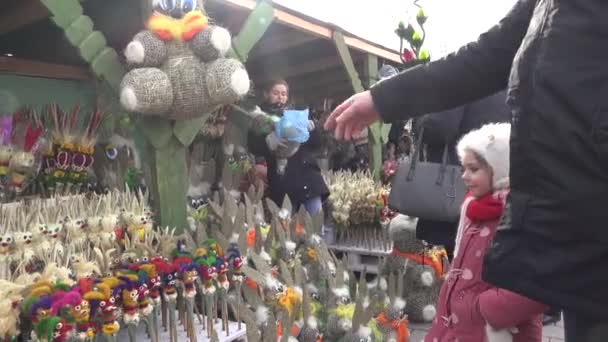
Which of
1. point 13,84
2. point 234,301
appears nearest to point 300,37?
point 13,84

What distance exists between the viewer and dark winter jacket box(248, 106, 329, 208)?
163 inches

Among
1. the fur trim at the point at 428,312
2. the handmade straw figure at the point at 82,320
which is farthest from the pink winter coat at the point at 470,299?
the fur trim at the point at 428,312

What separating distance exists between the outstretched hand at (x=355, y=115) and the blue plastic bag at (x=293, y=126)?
253cm

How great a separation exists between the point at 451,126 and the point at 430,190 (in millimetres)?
307

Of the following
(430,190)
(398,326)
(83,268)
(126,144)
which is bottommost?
(398,326)

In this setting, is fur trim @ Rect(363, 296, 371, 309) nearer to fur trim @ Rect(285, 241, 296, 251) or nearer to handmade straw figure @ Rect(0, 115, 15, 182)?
fur trim @ Rect(285, 241, 296, 251)

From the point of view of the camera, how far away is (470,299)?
185 cm

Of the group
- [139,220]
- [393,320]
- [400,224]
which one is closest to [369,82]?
[400,224]

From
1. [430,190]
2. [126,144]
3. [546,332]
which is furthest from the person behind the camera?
[126,144]

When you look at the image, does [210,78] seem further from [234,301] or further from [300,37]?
[300,37]

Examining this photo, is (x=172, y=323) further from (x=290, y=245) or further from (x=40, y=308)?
(x=290, y=245)

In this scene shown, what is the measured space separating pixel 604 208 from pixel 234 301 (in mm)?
2121

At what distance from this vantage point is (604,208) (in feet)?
2.48

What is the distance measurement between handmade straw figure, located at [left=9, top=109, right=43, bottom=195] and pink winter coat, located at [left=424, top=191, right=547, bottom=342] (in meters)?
1.94
